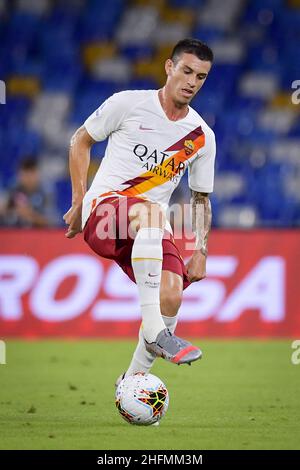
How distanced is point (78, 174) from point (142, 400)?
1381 millimetres

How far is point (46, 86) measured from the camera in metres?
16.8

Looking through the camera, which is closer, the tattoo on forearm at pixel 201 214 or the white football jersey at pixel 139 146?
the white football jersey at pixel 139 146

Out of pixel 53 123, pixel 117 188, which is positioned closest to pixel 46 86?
pixel 53 123

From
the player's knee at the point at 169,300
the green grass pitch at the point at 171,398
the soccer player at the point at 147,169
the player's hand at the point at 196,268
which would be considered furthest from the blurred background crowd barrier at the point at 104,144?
the player's knee at the point at 169,300

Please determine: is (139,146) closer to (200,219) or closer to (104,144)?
(200,219)

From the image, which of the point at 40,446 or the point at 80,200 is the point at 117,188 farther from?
the point at 40,446

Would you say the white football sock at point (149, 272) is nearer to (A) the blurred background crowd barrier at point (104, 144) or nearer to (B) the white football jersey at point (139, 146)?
(B) the white football jersey at point (139, 146)

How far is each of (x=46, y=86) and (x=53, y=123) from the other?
837 millimetres

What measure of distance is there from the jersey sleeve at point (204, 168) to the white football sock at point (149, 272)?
2.84 feet

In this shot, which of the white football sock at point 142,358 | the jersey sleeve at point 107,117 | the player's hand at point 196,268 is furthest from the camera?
the player's hand at point 196,268

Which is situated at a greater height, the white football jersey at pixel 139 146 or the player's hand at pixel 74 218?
the white football jersey at pixel 139 146

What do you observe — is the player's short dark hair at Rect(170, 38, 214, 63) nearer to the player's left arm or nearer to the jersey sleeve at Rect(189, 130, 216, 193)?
the jersey sleeve at Rect(189, 130, 216, 193)

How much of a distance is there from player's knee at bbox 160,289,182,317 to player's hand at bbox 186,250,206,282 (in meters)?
0.42

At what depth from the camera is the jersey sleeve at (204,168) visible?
20.7ft
